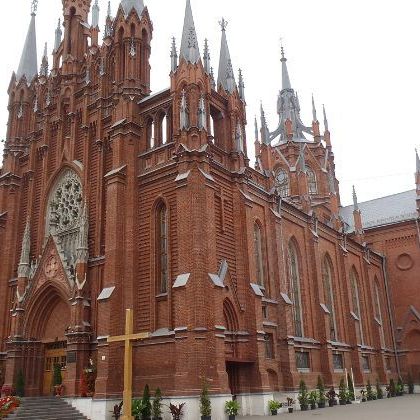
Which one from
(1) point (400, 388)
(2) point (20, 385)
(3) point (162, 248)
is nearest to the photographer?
(3) point (162, 248)

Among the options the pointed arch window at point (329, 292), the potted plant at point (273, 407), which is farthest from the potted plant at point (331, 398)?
the potted plant at point (273, 407)

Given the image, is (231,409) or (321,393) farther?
(321,393)

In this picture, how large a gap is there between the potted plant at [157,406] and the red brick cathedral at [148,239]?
612 millimetres

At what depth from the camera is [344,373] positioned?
38.1 metres

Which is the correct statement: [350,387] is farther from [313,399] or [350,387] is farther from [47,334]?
[47,334]

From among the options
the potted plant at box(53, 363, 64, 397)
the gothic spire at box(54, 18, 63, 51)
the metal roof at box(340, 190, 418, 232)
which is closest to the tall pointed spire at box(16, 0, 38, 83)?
the gothic spire at box(54, 18, 63, 51)

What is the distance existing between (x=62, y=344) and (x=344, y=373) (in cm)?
2072

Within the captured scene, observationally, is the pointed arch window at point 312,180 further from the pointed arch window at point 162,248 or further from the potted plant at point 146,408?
the potted plant at point 146,408

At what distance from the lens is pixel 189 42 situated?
2958 cm

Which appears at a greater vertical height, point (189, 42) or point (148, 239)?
point (189, 42)

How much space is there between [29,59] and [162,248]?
2105 cm

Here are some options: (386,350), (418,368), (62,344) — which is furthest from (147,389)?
(418,368)

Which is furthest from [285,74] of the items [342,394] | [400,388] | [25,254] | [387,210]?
[25,254]

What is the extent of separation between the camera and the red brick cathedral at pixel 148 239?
24.9 m
